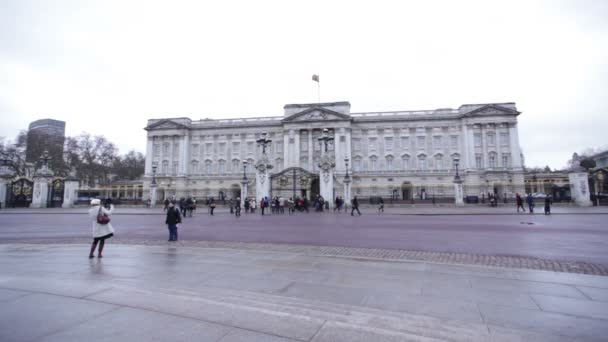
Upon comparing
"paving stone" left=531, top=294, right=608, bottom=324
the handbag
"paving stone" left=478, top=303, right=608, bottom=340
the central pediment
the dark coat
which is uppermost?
the central pediment

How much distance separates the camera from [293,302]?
160 inches

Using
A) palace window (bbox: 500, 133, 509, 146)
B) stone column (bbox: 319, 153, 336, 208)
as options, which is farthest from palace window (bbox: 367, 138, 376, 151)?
stone column (bbox: 319, 153, 336, 208)

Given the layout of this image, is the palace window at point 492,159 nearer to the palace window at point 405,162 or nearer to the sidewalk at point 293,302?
the palace window at point 405,162

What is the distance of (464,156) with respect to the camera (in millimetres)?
53250

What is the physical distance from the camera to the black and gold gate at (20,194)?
3397cm

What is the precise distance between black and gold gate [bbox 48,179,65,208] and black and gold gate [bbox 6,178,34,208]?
82.1 inches

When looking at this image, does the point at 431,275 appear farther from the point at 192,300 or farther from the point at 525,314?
the point at 192,300

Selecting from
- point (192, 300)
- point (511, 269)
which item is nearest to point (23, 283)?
point (192, 300)

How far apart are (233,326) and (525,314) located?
3.60m

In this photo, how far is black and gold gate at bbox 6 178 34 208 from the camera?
34.0m

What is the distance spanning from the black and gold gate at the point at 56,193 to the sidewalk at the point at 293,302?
122ft

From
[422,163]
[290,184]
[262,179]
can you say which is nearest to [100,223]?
[262,179]

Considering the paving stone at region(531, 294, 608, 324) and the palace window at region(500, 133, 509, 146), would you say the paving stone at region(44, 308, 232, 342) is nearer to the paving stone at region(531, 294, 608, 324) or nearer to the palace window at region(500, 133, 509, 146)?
the paving stone at region(531, 294, 608, 324)

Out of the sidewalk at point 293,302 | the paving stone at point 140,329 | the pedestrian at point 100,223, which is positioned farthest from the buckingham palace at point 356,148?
the paving stone at point 140,329
